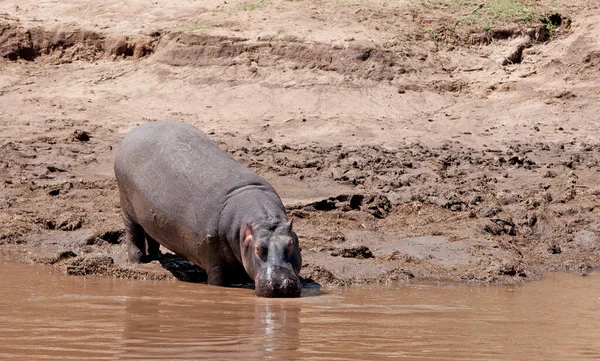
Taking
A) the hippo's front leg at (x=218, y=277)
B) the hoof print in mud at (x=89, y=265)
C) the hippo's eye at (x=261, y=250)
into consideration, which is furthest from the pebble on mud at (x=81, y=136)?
the hippo's eye at (x=261, y=250)

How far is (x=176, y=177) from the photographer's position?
798cm

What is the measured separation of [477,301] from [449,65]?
8607 millimetres

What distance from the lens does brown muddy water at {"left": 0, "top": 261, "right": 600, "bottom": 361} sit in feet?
16.2

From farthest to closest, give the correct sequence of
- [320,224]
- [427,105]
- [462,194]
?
[427,105] < [462,194] < [320,224]

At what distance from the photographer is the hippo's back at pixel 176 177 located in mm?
7727

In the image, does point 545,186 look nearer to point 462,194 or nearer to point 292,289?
point 462,194

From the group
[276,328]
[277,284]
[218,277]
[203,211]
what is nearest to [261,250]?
[277,284]

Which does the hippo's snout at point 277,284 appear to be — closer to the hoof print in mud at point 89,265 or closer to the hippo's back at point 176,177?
the hippo's back at point 176,177

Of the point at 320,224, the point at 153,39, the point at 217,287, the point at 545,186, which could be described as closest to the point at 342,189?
the point at 320,224

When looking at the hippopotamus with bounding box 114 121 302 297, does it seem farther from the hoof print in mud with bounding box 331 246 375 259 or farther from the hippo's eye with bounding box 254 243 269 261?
the hoof print in mud with bounding box 331 246 375 259

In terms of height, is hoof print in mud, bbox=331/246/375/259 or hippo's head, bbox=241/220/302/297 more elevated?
hippo's head, bbox=241/220/302/297

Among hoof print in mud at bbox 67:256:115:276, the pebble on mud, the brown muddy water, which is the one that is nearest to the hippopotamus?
the brown muddy water

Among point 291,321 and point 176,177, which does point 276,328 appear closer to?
point 291,321

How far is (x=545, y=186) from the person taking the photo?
428 inches
